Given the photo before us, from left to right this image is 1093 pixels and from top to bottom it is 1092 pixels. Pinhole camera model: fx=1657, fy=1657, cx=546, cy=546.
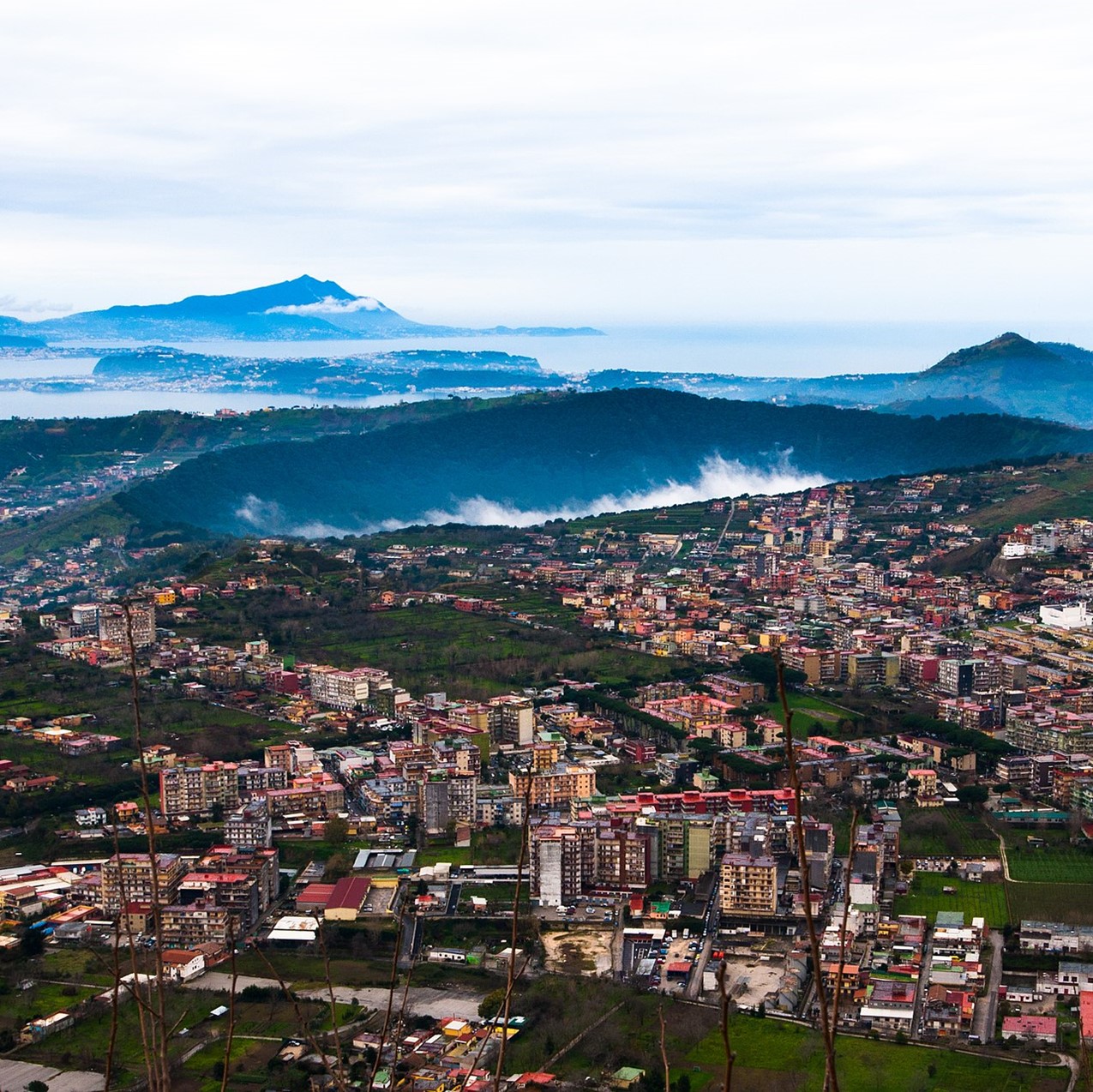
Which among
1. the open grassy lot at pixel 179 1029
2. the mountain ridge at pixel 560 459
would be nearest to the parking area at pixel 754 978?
the open grassy lot at pixel 179 1029

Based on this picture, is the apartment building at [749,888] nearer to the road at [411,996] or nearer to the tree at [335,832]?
the road at [411,996]

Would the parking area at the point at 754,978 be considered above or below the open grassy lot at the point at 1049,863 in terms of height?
below

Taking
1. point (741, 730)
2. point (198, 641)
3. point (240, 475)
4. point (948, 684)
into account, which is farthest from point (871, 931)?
point (240, 475)

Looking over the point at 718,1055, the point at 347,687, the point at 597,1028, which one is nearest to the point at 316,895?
the point at 597,1028

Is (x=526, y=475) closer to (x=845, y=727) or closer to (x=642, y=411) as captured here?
(x=642, y=411)

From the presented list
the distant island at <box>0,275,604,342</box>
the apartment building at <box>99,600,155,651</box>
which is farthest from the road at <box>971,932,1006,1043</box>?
the distant island at <box>0,275,604,342</box>

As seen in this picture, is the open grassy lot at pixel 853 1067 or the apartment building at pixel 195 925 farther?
the apartment building at pixel 195 925

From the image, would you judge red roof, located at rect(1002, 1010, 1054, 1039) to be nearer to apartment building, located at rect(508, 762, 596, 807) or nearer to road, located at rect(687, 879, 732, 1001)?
road, located at rect(687, 879, 732, 1001)
